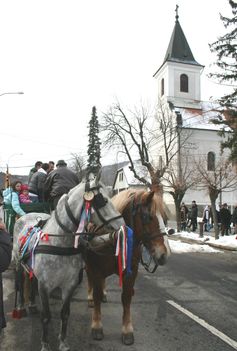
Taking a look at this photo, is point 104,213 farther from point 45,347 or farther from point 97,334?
point 97,334

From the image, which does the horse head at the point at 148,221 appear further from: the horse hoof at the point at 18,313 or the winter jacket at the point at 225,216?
the winter jacket at the point at 225,216

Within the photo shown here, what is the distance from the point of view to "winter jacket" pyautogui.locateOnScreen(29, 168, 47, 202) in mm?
7785

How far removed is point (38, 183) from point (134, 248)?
341 cm

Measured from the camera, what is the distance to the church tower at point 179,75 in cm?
5144

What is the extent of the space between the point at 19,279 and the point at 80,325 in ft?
3.76

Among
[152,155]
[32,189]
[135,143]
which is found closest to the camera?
[32,189]

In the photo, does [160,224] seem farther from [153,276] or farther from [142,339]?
[153,276]

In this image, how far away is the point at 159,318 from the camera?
599 centimetres

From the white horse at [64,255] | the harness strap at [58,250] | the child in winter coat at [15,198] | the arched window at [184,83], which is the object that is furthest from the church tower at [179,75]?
the harness strap at [58,250]

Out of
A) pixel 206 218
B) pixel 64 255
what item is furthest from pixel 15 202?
pixel 206 218

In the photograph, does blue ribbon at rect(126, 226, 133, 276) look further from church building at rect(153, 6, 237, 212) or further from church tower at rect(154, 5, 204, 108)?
church tower at rect(154, 5, 204, 108)

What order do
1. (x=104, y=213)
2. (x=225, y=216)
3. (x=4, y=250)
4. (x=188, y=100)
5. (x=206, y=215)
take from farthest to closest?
(x=188, y=100) → (x=206, y=215) → (x=225, y=216) → (x=104, y=213) → (x=4, y=250)

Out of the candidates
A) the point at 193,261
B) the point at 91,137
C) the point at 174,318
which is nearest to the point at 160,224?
the point at 174,318

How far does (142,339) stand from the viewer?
5.07m
